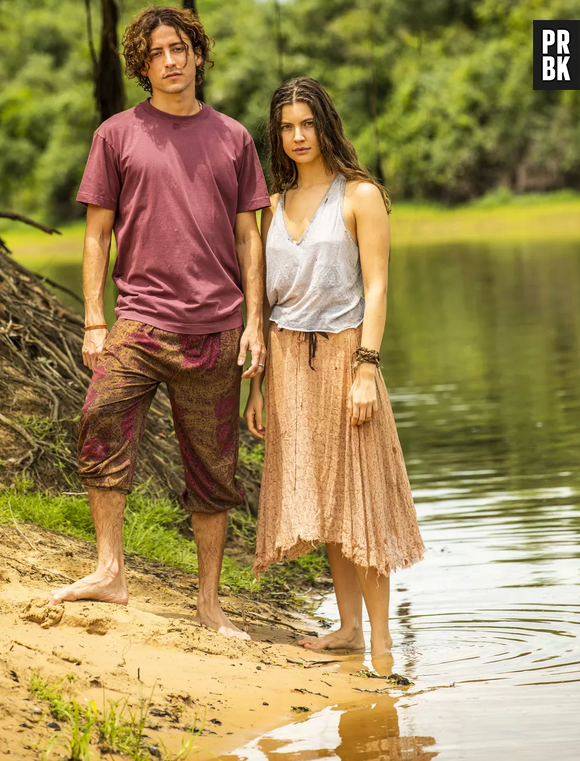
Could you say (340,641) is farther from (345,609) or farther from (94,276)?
(94,276)

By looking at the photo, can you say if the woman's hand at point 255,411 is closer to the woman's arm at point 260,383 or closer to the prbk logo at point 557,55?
the woman's arm at point 260,383

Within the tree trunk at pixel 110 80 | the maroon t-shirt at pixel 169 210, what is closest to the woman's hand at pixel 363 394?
Answer: the maroon t-shirt at pixel 169 210

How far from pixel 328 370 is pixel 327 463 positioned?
0.31 meters

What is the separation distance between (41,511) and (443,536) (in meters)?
1.98

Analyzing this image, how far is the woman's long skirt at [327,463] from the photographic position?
13.9ft

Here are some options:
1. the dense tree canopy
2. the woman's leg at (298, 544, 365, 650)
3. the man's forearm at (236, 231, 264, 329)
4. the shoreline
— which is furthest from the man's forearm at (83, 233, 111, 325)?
the dense tree canopy

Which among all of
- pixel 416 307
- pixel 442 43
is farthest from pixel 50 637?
pixel 442 43

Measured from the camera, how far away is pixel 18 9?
5547 centimetres

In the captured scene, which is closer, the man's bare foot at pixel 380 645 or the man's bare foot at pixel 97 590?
the man's bare foot at pixel 97 590

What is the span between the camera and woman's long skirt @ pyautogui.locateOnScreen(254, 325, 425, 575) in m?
4.23

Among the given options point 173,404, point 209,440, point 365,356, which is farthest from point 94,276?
point 365,356

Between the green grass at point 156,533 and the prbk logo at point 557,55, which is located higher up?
the prbk logo at point 557,55

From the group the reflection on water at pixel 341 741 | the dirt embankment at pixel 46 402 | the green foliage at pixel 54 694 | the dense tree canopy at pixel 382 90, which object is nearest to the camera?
the green foliage at pixel 54 694

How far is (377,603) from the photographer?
4.34m
